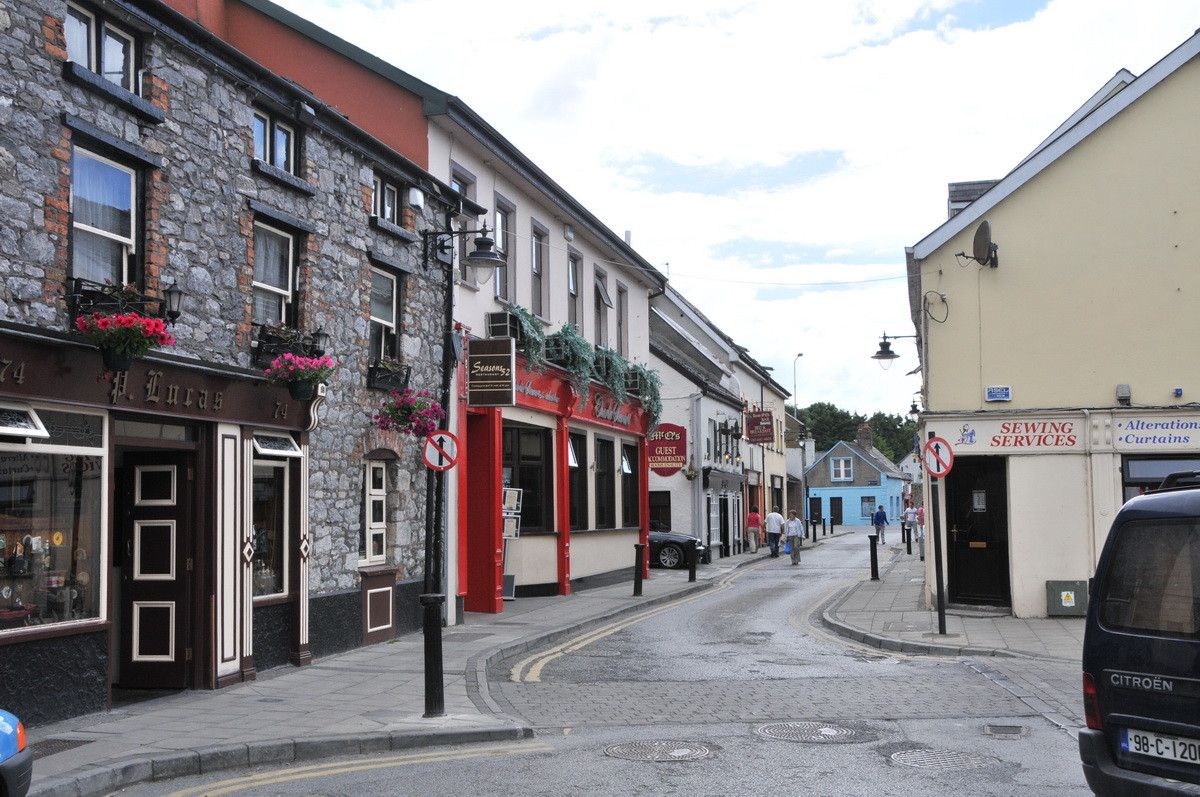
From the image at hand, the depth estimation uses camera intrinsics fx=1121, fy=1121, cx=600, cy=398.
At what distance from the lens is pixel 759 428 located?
42.6 m

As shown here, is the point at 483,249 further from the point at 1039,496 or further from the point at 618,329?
the point at 618,329

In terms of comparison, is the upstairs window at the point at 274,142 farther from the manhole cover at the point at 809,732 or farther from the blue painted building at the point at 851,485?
the blue painted building at the point at 851,485

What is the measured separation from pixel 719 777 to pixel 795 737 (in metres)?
1.59

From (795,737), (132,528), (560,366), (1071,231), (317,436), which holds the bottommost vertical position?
(795,737)

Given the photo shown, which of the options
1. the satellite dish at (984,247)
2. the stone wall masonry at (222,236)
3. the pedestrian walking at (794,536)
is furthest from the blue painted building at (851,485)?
the stone wall masonry at (222,236)

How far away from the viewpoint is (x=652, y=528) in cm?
3700

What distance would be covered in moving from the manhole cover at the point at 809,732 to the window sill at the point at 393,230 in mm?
8772

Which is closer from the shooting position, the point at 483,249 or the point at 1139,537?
the point at 1139,537

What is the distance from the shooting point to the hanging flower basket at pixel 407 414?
593 inches

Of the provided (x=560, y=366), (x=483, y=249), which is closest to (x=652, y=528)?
(x=560, y=366)

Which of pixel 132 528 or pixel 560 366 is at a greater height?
pixel 560 366

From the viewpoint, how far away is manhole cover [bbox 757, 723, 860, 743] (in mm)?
8977

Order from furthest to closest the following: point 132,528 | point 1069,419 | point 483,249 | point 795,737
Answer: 1. point 1069,419
2. point 483,249
3. point 132,528
4. point 795,737

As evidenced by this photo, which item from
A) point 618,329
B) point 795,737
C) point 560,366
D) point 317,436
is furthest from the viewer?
point 618,329
